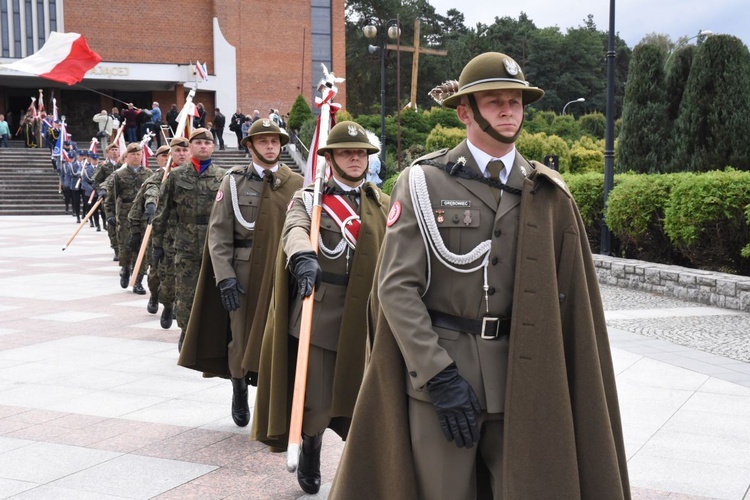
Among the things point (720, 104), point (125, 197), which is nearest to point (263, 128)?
point (125, 197)

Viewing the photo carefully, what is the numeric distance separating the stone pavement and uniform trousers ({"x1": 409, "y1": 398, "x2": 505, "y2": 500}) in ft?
5.67

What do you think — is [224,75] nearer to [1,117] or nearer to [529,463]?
[1,117]

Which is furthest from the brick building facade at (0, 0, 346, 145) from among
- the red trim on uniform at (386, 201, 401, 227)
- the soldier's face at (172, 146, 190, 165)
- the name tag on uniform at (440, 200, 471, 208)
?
the name tag on uniform at (440, 200, 471, 208)

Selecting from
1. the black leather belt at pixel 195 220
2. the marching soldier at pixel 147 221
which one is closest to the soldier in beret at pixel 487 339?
the black leather belt at pixel 195 220

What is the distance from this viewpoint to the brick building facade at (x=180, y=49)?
4544 cm

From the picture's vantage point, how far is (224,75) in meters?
46.7

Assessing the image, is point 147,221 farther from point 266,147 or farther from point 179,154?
point 266,147

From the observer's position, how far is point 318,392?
459cm

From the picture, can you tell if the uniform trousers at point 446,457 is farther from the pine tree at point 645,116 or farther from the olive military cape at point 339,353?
the pine tree at point 645,116

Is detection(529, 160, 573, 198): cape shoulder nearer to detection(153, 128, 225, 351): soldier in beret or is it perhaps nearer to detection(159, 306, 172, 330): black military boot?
detection(153, 128, 225, 351): soldier in beret

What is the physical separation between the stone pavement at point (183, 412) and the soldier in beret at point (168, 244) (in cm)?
28

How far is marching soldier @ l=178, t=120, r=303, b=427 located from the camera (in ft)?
19.0

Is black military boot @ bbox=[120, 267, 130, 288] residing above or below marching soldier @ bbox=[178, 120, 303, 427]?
below

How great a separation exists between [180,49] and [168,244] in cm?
4031
